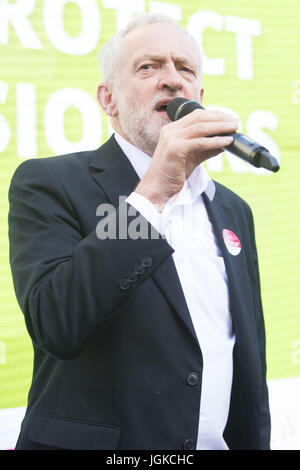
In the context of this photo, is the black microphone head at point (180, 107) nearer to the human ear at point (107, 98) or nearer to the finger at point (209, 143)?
the finger at point (209, 143)

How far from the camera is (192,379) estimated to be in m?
1.17

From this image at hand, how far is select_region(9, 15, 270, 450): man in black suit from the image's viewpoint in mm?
1026

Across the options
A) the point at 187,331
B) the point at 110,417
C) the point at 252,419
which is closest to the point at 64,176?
the point at 187,331

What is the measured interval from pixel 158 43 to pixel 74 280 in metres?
0.85

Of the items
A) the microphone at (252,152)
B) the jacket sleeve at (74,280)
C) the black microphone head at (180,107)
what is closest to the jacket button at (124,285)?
the jacket sleeve at (74,280)

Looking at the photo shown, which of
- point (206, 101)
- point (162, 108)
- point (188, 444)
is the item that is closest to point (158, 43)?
point (162, 108)

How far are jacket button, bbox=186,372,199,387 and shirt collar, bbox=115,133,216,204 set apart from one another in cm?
52

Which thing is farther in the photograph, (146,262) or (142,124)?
(142,124)

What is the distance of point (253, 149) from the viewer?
1027mm

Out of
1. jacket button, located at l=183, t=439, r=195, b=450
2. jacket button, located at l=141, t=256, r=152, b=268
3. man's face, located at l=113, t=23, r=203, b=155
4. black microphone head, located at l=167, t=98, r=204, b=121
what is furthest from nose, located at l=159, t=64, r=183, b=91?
jacket button, located at l=183, t=439, r=195, b=450

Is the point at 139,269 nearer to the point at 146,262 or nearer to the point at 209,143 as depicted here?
the point at 146,262

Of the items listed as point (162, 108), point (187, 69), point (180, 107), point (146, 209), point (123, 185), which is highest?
point (187, 69)
